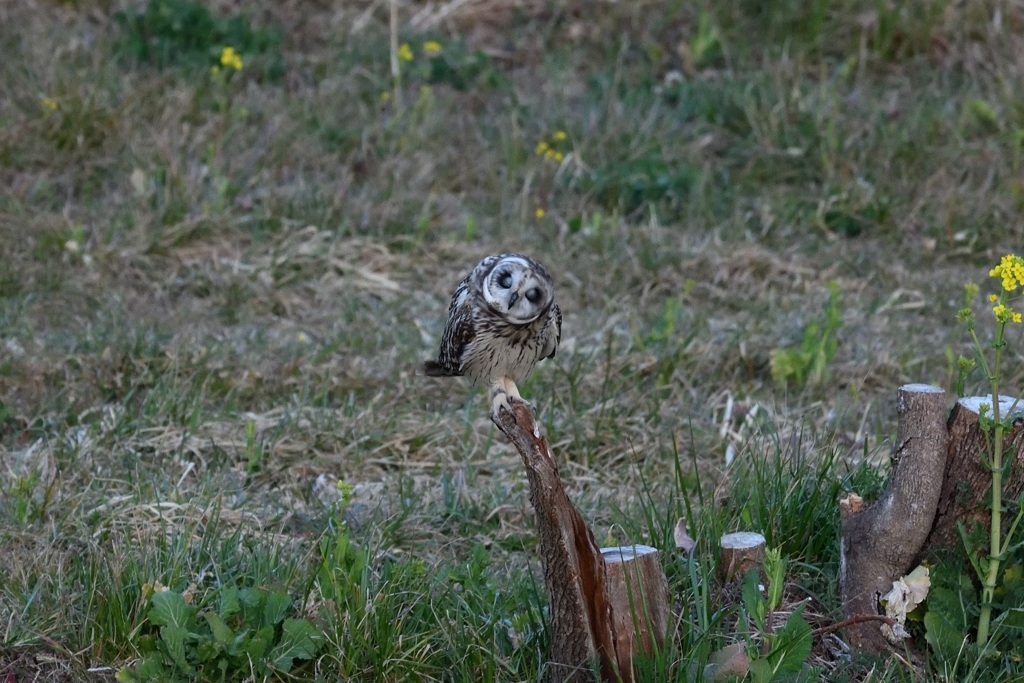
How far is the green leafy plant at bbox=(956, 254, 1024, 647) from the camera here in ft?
9.46

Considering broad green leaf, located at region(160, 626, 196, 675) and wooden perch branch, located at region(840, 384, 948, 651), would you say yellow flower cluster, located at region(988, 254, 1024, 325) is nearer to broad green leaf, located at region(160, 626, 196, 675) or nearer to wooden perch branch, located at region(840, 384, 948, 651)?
wooden perch branch, located at region(840, 384, 948, 651)

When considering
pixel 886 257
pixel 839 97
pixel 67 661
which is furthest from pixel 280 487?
pixel 839 97

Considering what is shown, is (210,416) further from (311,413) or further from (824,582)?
(824,582)

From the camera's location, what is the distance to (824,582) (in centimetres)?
357

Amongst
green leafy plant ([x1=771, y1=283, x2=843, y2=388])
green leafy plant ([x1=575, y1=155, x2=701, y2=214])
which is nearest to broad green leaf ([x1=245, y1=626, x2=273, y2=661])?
green leafy plant ([x1=771, y1=283, x2=843, y2=388])

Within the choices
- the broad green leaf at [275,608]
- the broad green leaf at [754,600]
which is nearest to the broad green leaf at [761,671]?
the broad green leaf at [754,600]

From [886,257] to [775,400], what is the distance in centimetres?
195

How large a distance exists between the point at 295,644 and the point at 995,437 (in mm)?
1832

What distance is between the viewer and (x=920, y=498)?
322cm

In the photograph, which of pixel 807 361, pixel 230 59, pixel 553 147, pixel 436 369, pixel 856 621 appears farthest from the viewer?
pixel 553 147

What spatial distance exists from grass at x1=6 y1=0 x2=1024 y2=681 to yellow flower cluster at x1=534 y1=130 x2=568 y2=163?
7 centimetres

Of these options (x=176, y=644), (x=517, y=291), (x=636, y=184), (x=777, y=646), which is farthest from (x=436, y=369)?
(x=636, y=184)

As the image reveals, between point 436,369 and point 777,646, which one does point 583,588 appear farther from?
point 436,369

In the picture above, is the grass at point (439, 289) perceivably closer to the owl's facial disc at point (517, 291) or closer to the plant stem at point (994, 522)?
the plant stem at point (994, 522)
